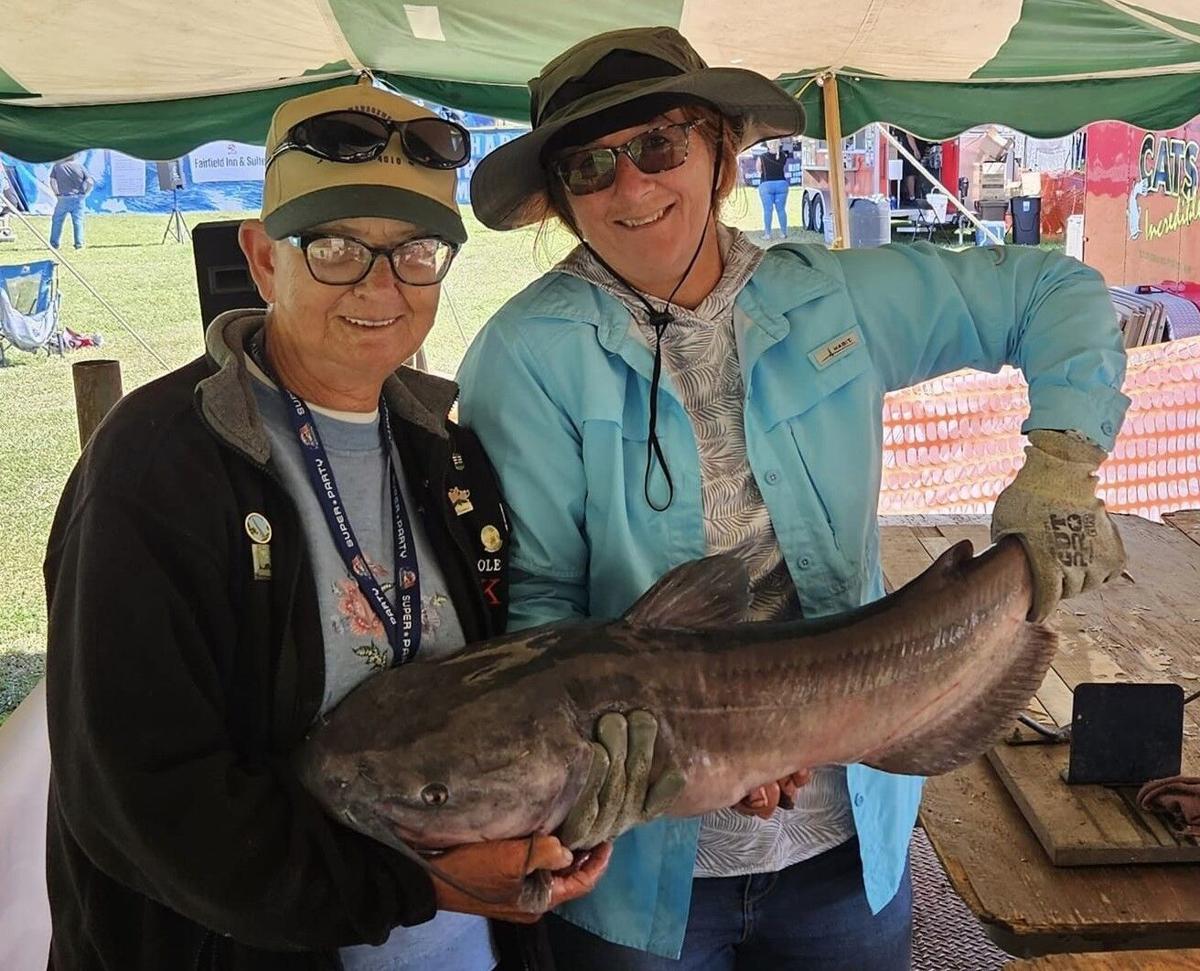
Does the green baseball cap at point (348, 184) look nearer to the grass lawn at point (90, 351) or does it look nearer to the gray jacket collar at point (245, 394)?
the gray jacket collar at point (245, 394)

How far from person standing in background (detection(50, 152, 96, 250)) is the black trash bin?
13.6m

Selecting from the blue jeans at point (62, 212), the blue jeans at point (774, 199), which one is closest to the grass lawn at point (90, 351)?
the blue jeans at point (774, 199)

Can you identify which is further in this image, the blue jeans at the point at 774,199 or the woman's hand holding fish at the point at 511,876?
the blue jeans at the point at 774,199

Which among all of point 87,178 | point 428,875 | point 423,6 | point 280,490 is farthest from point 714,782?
point 87,178

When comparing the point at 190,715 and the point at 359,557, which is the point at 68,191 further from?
the point at 190,715

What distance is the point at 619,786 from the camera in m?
1.46

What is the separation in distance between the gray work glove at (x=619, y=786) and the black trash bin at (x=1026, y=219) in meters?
16.4

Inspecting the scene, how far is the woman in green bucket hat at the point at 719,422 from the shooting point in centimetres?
172

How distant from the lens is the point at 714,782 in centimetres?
156

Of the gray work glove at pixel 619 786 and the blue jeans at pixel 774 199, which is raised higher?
the blue jeans at pixel 774 199

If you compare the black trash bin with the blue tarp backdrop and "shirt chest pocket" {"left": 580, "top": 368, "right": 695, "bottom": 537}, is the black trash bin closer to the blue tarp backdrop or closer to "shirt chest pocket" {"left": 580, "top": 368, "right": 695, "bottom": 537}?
the blue tarp backdrop

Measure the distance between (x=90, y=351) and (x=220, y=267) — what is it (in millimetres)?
12229

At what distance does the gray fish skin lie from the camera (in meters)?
1.41

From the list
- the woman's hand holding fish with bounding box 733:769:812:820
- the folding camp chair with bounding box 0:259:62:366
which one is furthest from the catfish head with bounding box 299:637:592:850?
the folding camp chair with bounding box 0:259:62:366
